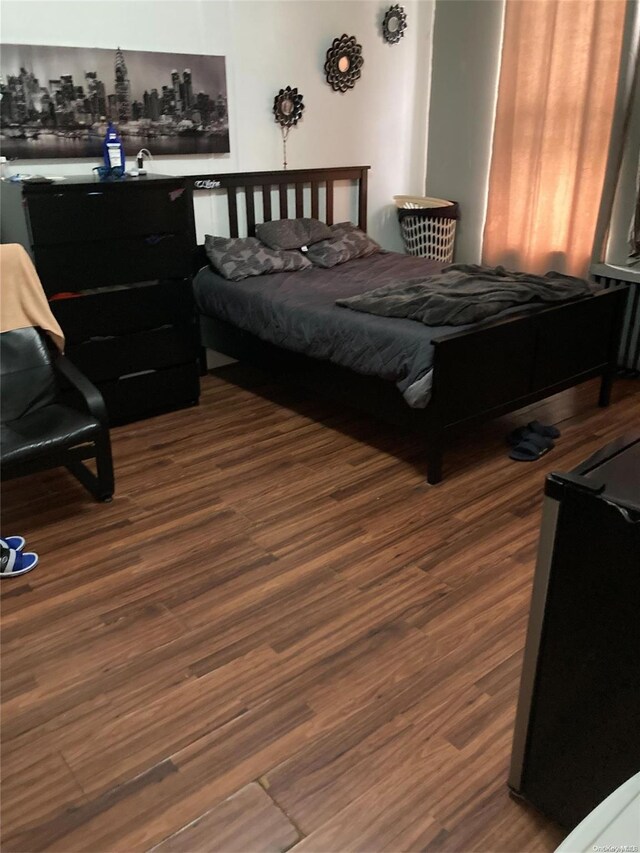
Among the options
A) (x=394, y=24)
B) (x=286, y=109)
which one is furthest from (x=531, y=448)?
(x=394, y=24)

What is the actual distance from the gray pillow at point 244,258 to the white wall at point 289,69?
26 cm

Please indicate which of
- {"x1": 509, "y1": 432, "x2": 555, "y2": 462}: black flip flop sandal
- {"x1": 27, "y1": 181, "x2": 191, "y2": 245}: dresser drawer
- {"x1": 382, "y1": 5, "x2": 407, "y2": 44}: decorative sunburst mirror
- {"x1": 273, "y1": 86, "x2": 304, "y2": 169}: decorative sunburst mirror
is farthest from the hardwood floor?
{"x1": 382, "y1": 5, "x2": 407, "y2": 44}: decorative sunburst mirror

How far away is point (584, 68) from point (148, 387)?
3.02m

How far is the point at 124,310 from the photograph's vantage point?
3230 mm

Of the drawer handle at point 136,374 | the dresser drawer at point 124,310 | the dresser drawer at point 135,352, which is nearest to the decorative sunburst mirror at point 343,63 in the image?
the dresser drawer at point 124,310

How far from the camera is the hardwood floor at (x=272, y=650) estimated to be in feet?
4.83

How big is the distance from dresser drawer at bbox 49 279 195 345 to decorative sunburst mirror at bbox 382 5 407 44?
7.59 ft

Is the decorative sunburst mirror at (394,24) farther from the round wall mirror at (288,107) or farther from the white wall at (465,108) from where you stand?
the round wall mirror at (288,107)

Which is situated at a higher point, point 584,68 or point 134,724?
point 584,68

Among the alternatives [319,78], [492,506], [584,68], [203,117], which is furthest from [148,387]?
[584,68]

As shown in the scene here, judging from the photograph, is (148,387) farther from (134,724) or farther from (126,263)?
(134,724)

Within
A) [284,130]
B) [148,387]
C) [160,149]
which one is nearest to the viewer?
[148,387]

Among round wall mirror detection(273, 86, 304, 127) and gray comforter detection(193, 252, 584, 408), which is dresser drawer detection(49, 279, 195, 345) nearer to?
gray comforter detection(193, 252, 584, 408)

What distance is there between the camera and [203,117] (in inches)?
146
